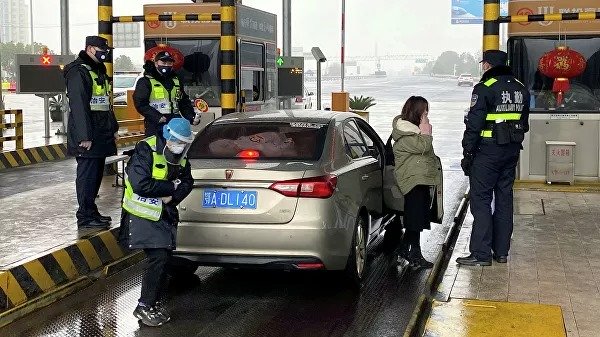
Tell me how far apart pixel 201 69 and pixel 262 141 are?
743 cm

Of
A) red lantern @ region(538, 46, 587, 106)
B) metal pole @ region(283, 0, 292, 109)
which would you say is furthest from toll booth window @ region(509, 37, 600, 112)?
metal pole @ region(283, 0, 292, 109)

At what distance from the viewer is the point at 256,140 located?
6.76 m

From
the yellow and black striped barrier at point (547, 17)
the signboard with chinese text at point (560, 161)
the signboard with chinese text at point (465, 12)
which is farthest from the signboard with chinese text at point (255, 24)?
the signboard with chinese text at point (465, 12)

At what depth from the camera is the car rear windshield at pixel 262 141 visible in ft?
21.5

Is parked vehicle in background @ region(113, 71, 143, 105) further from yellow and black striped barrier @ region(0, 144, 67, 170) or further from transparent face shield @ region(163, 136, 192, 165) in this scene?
transparent face shield @ region(163, 136, 192, 165)

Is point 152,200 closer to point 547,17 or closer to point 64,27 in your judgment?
point 547,17

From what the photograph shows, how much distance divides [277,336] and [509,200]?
2.87m

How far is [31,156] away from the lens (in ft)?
52.3

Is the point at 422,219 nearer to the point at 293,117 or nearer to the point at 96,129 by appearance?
the point at 293,117

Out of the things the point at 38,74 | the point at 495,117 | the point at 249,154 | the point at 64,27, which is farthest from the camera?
the point at 64,27

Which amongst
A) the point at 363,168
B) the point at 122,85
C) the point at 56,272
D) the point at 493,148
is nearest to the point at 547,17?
the point at 493,148

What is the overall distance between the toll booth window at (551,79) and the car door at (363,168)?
543 centimetres

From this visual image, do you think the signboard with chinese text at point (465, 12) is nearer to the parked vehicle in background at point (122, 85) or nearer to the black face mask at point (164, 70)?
the parked vehicle in background at point (122, 85)

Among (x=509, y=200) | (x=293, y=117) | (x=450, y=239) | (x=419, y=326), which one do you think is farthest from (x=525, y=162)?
(x=419, y=326)
